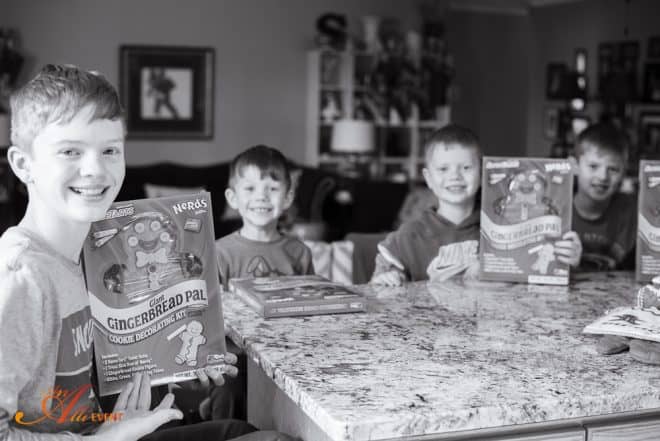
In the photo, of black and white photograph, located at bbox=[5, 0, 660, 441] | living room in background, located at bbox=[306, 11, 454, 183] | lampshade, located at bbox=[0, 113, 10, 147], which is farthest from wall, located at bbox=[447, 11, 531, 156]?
black and white photograph, located at bbox=[5, 0, 660, 441]

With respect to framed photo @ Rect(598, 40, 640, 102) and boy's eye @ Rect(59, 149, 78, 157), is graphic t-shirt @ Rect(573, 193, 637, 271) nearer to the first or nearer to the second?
boy's eye @ Rect(59, 149, 78, 157)

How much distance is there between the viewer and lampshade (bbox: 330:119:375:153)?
7340 mm

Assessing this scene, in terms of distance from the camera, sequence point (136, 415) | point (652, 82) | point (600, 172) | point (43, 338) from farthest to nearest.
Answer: point (652, 82) → point (600, 172) → point (136, 415) → point (43, 338)

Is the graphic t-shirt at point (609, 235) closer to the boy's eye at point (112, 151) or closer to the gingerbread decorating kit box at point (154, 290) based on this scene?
the gingerbread decorating kit box at point (154, 290)

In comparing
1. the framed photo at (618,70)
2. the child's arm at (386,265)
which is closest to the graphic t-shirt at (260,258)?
the child's arm at (386,265)

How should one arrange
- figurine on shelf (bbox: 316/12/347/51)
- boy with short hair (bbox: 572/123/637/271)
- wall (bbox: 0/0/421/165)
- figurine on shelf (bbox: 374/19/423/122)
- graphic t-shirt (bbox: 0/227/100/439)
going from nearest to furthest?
graphic t-shirt (bbox: 0/227/100/439) < boy with short hair (bbox: 572/123/637/271) < wall (bbox: 0/0/421/165) < figurine on shelf (bbox: 316/12/347/51) < figurine on shelf (bbox: 374/19/423/122)

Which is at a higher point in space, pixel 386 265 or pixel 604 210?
pixel 604 210

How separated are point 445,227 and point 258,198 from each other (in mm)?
566

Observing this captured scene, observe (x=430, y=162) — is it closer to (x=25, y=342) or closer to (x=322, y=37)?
(x=25, y=342)

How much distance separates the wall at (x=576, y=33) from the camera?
8.44m

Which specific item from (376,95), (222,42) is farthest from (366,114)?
(222,42)

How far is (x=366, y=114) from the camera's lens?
26.0ft

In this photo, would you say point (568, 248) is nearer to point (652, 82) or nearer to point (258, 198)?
point (258, 198)

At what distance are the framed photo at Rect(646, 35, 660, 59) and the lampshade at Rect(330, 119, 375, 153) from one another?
10.00ft
